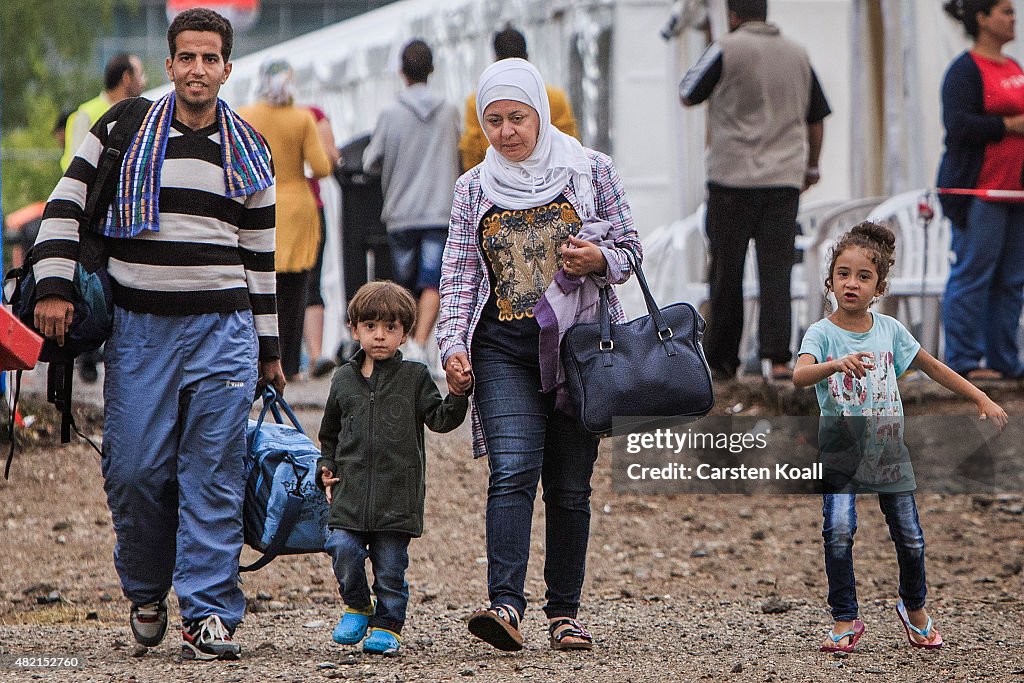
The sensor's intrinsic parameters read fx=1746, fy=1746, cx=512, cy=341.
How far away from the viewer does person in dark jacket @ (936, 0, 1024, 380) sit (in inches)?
338

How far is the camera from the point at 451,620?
239 inches

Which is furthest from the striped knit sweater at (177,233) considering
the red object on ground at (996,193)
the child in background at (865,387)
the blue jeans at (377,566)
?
the red object on ground at (996,193)

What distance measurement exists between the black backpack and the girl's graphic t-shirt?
6.63 ft

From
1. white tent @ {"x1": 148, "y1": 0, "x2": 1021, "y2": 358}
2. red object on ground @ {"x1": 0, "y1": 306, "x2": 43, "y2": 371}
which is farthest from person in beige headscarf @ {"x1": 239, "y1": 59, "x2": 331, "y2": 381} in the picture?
red object on ground @ {"x1": 0, "y1": 306, "x2": 43, "y2": 371}

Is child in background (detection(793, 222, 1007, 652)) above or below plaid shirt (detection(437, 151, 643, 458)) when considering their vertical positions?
below

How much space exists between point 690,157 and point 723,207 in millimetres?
2806

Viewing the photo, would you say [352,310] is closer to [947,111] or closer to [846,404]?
[846,404]

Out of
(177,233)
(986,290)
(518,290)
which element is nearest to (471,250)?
(518,290)

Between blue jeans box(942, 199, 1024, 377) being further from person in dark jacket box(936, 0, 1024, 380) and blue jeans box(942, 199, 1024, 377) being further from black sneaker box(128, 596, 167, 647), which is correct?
black sneaker box(128, 596, 167, 647)

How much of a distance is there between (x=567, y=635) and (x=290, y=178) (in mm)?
5036

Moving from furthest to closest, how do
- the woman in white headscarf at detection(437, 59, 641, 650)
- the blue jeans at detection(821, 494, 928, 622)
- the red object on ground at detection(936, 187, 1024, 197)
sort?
the red object on ground at detection(936, 187, 1024, 197)
the blue jeans at detection(821, 494, 928, 622)
the woman in white headscarf at detection(437, 59, 641, 650)

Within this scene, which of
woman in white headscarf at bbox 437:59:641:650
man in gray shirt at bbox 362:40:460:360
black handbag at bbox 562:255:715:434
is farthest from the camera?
man in gray shirt at bbox 362:40:460:360

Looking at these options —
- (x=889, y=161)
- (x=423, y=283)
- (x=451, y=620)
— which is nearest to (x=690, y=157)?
(x=889, y=161)

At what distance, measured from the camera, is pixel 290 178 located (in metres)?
9.59
